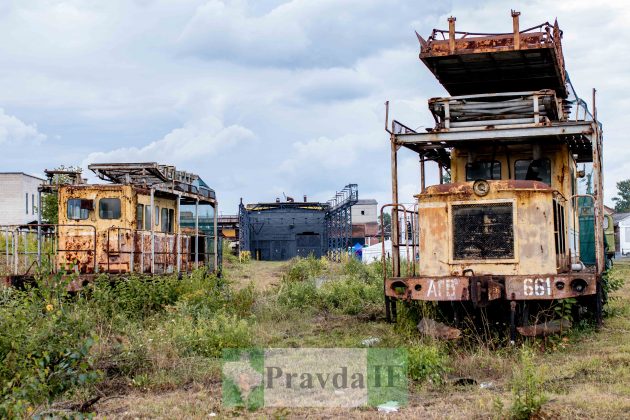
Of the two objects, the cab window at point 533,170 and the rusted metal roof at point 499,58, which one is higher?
the rusted metal roof at point 499,58

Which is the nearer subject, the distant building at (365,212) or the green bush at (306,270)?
the green bush at (306,270)

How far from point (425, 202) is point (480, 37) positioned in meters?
3.23

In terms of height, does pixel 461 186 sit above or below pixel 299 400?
above

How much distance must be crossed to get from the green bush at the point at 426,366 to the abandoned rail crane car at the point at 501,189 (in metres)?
1.51

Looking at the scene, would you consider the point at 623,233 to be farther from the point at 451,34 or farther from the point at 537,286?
the point at 537,286

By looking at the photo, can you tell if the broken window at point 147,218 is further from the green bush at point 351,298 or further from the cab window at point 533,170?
the cab window at point 533,170

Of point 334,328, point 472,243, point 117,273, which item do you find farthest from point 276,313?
point 472,243

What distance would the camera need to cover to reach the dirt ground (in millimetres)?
7027

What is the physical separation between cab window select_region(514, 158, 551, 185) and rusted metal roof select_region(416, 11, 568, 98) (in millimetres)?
1688

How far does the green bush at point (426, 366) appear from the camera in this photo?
28.4 feet

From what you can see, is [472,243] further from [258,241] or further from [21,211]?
[21,211]

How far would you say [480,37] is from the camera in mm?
12430

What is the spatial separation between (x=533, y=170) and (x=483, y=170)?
0.83m

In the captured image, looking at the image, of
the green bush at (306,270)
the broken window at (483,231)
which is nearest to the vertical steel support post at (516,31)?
the broken window at (483,231)
